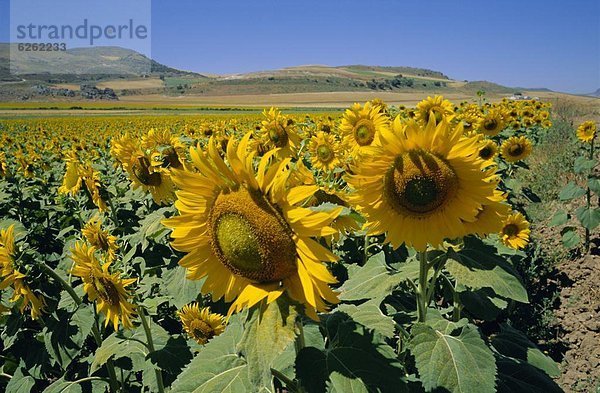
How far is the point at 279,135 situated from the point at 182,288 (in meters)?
2.52

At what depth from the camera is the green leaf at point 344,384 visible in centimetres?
137

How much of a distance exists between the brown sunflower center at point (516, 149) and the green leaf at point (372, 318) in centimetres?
561

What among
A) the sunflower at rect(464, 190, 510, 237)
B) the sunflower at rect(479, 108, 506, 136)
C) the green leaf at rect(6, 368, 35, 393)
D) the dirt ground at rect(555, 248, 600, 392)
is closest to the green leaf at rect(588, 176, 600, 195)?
the dirt ground at rect(555, 248, 600, 392)

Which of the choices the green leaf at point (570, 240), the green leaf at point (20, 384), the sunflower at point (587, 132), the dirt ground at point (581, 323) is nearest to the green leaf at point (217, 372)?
the green leaf at point (20, 384)

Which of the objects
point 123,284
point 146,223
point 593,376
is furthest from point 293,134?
point 593,376

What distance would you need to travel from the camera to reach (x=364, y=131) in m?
4.54

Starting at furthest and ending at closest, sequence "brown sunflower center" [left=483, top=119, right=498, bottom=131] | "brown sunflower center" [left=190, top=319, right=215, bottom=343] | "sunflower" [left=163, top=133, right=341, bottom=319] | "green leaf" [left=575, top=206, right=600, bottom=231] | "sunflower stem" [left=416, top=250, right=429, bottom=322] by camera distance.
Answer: "brown sunflower center" [left=483, top=119, right=498, bottom=131] < "green leaf" [left=575, top=206, right=600, bottom=231] < "brown sunflower center" [left=190, top=319, right=215, bottom=343] < "sunflower stem" [left=416, top=250, right=429, bottom=322] < "sunflower" [left=163, top=133, right=341, bottom=319]

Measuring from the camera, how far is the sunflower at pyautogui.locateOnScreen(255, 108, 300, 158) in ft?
15.1

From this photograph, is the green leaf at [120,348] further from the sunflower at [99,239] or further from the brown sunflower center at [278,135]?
the brown sunflower center at [278,135]

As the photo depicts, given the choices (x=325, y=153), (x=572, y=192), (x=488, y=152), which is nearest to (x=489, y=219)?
(x=325, y=153)

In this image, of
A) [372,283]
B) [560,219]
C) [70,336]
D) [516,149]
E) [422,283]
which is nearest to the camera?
[422,283]

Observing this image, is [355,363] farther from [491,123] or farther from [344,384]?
[491,123]

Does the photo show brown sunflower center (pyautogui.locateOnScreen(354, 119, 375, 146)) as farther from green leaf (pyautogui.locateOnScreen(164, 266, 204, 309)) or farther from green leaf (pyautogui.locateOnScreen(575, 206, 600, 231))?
green leaf (pyautogui.locateOnScreen(575, 206, 600, 231))

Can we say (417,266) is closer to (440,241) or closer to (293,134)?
(440,241)
